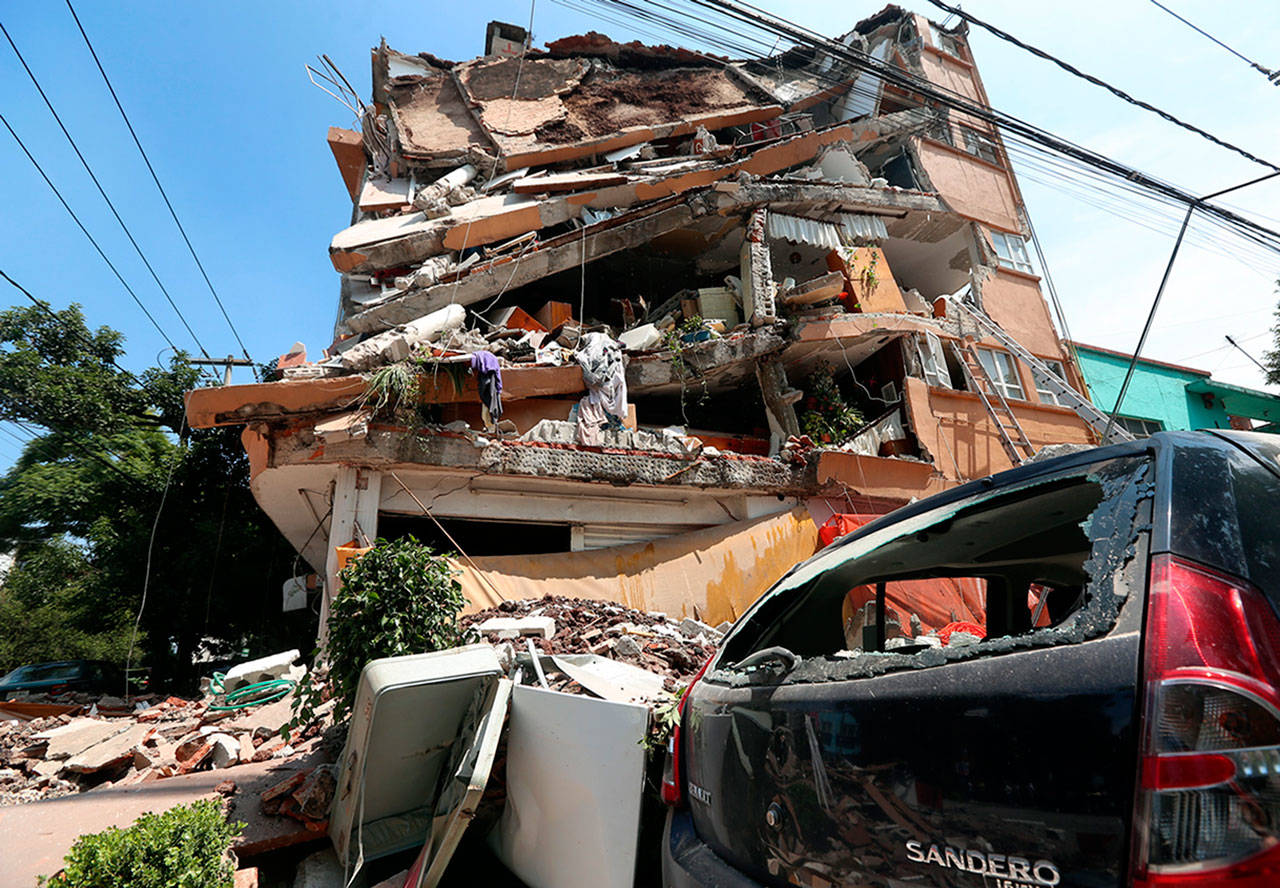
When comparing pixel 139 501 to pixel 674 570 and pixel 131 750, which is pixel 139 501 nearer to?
pixel 131 750

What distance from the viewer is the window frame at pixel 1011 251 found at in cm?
1608

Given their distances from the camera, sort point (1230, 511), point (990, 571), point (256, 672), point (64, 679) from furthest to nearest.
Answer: point (64, 679), point (256, 672), point (990, 571), point (1230, 511)

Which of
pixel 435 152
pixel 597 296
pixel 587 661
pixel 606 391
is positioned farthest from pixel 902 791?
pixel 435 152

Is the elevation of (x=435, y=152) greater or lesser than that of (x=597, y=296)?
greater

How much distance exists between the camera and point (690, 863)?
1.92 metres

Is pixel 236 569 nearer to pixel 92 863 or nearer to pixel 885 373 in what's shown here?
pixel 92 863

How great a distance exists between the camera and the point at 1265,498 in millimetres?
1327

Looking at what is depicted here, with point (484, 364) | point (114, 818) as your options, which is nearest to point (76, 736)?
point (114, 818)

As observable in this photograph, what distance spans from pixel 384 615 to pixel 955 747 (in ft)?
14.0

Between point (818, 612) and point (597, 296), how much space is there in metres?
12.8

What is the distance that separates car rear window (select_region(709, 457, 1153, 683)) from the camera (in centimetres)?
136

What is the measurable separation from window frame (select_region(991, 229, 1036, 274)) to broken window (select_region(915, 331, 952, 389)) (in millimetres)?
4580

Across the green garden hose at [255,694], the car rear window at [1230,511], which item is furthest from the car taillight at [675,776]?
the green garden hose at [255,694]

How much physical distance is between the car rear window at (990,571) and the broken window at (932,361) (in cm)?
1020
